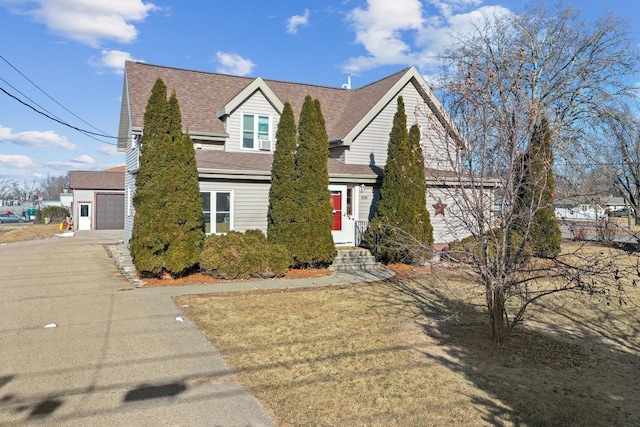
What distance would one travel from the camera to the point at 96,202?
31188 millimetres

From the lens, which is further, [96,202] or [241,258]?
[96,202]

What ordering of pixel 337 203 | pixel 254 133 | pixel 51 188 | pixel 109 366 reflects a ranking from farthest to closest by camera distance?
pixel 51 188, pixel 254 133, pixel 337 203, pixel 109 366

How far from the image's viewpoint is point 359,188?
52.3ft

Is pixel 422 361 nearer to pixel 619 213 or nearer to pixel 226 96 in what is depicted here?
pixel 226 96

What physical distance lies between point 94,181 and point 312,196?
2476cm

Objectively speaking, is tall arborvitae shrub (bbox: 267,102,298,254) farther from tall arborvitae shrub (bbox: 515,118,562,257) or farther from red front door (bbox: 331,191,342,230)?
tall arborvitae shrub (bbox: 515,118,562,257)

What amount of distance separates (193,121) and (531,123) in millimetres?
12651

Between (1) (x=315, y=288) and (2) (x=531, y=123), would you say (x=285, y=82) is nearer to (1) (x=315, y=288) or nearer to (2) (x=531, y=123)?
(1) (x=315, y=288)

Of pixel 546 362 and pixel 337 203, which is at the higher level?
pixel 337 203

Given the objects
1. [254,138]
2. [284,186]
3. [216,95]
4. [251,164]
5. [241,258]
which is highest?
[216,95]

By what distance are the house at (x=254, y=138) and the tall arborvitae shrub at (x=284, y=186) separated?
1.53 meters

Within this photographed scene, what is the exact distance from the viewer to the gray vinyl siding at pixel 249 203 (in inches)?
570

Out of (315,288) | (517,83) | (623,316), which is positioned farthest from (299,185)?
(623,316)

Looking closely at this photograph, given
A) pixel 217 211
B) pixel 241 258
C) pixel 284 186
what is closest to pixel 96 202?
pixel 217 211
